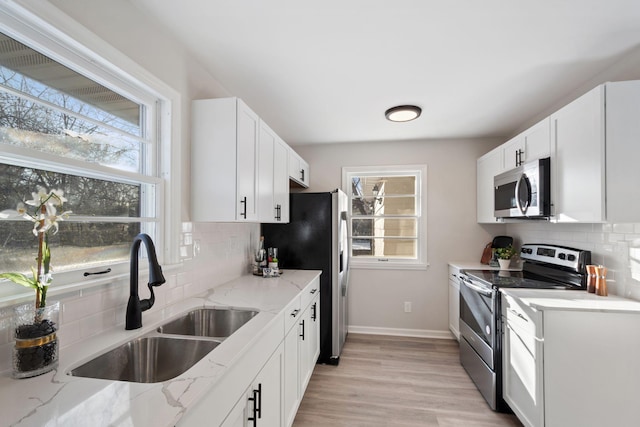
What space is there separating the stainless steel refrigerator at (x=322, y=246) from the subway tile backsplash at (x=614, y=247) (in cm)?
198

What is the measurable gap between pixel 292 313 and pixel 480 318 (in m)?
1.64

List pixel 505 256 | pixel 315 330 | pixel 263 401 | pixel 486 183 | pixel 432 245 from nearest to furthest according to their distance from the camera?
pixel 263 401, pixel 315 330, pixel 505 256, pixel 486 183, pixel 432 245

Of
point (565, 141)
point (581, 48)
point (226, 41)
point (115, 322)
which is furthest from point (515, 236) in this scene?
point (115, 322)

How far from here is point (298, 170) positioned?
3.48m

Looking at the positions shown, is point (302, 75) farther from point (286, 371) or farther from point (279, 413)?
point (279, 413)

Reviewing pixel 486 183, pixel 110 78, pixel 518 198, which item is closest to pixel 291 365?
pixel 110 78

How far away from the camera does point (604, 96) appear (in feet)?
5.75

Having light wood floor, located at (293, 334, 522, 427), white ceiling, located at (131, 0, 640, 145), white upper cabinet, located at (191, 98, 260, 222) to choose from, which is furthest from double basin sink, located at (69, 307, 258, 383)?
white ceiling, located at (131, 0, 640, 145)

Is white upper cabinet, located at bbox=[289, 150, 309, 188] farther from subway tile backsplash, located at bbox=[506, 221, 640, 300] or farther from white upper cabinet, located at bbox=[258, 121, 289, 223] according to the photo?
subway tile backsplash, located at bbox=[506, 221, 640, 300]

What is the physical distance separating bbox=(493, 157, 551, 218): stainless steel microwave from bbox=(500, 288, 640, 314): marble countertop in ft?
1.93

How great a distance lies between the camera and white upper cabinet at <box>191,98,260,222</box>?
1.87 metres

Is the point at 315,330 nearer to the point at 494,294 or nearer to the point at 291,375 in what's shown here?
the point at 291,375

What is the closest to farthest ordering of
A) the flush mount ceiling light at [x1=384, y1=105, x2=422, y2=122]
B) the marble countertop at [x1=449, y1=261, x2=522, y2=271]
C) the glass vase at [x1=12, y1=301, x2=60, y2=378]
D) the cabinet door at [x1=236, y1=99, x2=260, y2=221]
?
1. the glass vase at [x1=12, y1=301, x2=60, y2=378]
2. the cabinet door at [x1=236, y1=99, x2=260, y2=221]
3. the flush mount ceiling light at [x1=384, y1=105, x2=422, y2=122]
4. the marble countertop at [x1=449, y1=261, x2=522, y2=271]

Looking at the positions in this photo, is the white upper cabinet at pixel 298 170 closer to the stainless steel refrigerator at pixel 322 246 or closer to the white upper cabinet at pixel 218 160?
the stainless steel refrigerator at pixel 322 246
